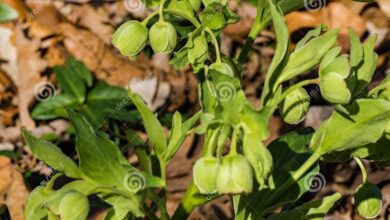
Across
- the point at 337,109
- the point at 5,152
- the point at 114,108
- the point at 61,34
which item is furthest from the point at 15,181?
the point at 337,109

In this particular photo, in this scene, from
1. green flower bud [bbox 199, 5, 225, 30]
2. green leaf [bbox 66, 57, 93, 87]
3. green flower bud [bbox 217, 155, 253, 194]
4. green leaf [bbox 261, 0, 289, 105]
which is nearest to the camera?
green flower bud [bbox 217, 155, 253, 194]

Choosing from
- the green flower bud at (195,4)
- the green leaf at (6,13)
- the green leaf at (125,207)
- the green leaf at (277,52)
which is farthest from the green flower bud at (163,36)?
the green leaf at (6,13)

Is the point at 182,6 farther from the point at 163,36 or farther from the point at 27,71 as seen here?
the point at 27,71

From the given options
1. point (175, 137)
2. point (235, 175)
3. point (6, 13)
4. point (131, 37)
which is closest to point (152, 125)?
point (175, 137)

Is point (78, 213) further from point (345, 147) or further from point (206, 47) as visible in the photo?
point (345, 147)

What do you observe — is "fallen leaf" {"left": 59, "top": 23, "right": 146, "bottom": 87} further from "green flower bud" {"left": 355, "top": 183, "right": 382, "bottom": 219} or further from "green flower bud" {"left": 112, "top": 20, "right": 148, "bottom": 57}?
"green flower bud" {"left": 355, "top": 183, "right": 382, "bottom": 219}

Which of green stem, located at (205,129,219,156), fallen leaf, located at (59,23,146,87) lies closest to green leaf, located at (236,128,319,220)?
green stem, located at (205,129,219,156)

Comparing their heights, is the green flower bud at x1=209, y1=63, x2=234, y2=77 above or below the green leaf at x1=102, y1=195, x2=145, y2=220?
above

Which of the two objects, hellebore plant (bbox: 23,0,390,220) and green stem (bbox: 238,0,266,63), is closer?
hellebore plant (bbox: 23,0,390,220)
